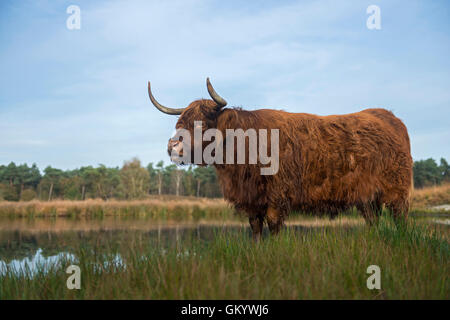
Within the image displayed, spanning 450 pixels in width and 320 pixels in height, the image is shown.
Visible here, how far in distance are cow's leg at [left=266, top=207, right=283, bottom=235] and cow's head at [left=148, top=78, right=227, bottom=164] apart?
53.7 inches

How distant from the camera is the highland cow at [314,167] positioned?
461 centimetres

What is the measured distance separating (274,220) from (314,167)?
1086 millimetres

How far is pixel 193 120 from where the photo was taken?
466cm

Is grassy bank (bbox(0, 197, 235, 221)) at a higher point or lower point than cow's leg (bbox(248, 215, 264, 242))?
lower

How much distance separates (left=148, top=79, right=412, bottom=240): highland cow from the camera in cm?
461

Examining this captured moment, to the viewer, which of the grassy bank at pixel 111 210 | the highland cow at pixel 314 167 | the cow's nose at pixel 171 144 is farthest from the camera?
A: the grassy bank at pixel 111 210

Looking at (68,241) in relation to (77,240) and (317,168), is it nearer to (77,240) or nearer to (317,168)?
(77,240)

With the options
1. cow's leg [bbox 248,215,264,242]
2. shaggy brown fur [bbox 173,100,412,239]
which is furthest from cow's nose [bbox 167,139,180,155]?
cow's leg [bbox 248,215,264,242]

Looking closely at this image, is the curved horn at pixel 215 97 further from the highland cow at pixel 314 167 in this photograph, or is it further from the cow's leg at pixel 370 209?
the cow's leg at pixel 370 209

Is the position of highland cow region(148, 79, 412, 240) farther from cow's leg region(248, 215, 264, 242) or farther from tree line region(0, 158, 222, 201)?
tree line region(0, 158, 222, 201)

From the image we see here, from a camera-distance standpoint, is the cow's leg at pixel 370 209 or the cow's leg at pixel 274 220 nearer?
the cow's leg at pixel 274 220

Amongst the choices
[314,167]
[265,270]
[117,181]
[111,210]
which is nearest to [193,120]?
[314,167]

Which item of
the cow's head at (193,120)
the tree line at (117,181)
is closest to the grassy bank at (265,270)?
the cow's head at (193,120)

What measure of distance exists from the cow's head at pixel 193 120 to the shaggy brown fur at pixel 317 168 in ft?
0.05
